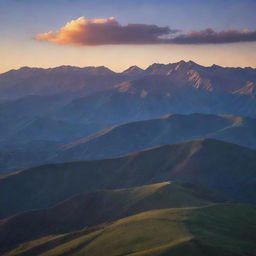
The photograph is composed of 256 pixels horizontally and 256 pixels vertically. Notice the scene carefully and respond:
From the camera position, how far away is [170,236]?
71688 millimetres

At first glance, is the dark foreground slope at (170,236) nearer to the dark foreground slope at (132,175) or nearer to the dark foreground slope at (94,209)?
the dark foreground slope at (94,209)

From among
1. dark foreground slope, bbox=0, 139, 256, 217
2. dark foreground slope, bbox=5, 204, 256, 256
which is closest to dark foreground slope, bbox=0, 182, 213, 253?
dark foreground slope, bbox=5, 204, 256, 256

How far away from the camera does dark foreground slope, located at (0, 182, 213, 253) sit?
11388 centimetres

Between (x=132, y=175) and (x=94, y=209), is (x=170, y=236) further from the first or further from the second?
(x=132, y=175)

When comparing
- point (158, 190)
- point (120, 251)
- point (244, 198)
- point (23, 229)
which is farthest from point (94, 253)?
point (244, 198)

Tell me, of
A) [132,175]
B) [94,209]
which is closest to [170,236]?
[94,209]

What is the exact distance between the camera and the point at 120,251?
236 ft

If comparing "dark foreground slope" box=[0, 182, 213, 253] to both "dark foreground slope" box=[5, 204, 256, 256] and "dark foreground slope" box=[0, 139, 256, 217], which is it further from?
"dark foreground slope" box=[0, 139, 256, 217]

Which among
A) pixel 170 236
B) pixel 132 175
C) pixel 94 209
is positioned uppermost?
pixel 170 236

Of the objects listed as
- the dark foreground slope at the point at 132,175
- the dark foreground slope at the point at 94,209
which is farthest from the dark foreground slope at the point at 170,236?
the dark foreground slope at the point at 132,175

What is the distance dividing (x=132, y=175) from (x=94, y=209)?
203ft

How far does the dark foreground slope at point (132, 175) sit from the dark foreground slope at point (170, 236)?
247 ft

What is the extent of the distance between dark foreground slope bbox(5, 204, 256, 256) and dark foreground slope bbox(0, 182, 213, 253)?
18028 millimetres

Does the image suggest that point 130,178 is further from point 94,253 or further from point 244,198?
point 94,253
